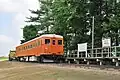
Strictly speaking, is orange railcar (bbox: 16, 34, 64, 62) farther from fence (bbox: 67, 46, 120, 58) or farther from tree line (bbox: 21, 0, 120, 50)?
tree line (bbox: 21, 0, 120, 50)

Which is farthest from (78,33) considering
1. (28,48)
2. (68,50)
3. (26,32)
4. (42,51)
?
(26,32)

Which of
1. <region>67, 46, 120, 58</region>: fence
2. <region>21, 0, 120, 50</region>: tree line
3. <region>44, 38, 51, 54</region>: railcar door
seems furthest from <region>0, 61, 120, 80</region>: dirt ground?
<region>21, 0, 120, 50</region>: tree line

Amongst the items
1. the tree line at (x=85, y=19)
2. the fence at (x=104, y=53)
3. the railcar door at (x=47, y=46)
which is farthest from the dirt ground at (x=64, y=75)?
the tree line at (x=85, y=19)

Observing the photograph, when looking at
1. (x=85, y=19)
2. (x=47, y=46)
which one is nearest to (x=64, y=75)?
(x=47, y=46)

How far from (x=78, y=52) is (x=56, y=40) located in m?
3.08

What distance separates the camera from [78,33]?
5056 cm

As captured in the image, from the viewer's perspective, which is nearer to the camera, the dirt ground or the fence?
the dirt ground

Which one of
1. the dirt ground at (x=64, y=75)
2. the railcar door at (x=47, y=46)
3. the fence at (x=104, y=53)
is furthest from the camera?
the railcar door at (x=47, y=46)

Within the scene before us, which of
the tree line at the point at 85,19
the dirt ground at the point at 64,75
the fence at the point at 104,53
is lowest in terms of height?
the dirt ground at the point at 64,75

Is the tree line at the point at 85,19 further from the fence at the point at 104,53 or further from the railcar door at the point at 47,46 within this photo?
the railcar door at the point at 47,46

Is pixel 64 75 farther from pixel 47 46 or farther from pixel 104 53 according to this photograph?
pixel 47 46

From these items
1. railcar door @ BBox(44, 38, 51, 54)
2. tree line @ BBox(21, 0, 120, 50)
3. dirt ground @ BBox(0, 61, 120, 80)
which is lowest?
dirt ground @ BBox(0, 61, 120, 80)

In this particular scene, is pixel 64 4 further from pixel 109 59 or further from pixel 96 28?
pixel 109 59

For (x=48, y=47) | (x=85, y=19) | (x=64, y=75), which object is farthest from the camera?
(x=85, y=19)
